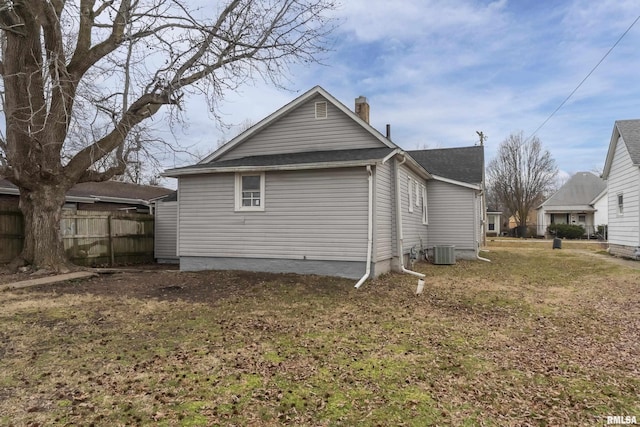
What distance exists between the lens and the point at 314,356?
493cm

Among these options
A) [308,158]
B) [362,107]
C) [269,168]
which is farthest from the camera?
[362,107]

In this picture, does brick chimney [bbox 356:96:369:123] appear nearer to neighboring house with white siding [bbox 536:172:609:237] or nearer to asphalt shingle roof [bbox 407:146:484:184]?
asphalt shingle roof [bbox 407:146:484:184]

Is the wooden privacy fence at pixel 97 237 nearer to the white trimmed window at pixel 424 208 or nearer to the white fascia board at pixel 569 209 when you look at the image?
the white trimmed window at pixel 424 208

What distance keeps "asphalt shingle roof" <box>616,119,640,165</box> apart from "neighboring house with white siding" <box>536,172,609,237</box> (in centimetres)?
2486

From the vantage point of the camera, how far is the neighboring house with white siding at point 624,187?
46.5 feet

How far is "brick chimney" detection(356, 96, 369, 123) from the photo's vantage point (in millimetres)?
14484

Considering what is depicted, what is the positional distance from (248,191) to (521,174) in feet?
134

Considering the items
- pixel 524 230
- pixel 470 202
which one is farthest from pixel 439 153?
pixel 524 230

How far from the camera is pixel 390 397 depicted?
12.5 feet

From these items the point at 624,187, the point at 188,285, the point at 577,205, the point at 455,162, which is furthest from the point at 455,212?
the point at 577,205

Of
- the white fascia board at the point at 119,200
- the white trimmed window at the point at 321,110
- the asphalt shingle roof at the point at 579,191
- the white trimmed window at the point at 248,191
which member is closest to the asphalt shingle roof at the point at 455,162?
the white trimmed window at the point at 321,110

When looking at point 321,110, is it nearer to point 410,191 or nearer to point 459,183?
point 410,191

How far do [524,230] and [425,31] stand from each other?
33.5m

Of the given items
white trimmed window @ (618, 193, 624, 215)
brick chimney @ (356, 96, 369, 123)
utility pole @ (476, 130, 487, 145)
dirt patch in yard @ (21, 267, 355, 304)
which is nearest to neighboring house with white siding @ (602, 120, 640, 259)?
white trimmed window @ (618, 193, 624, 215)
